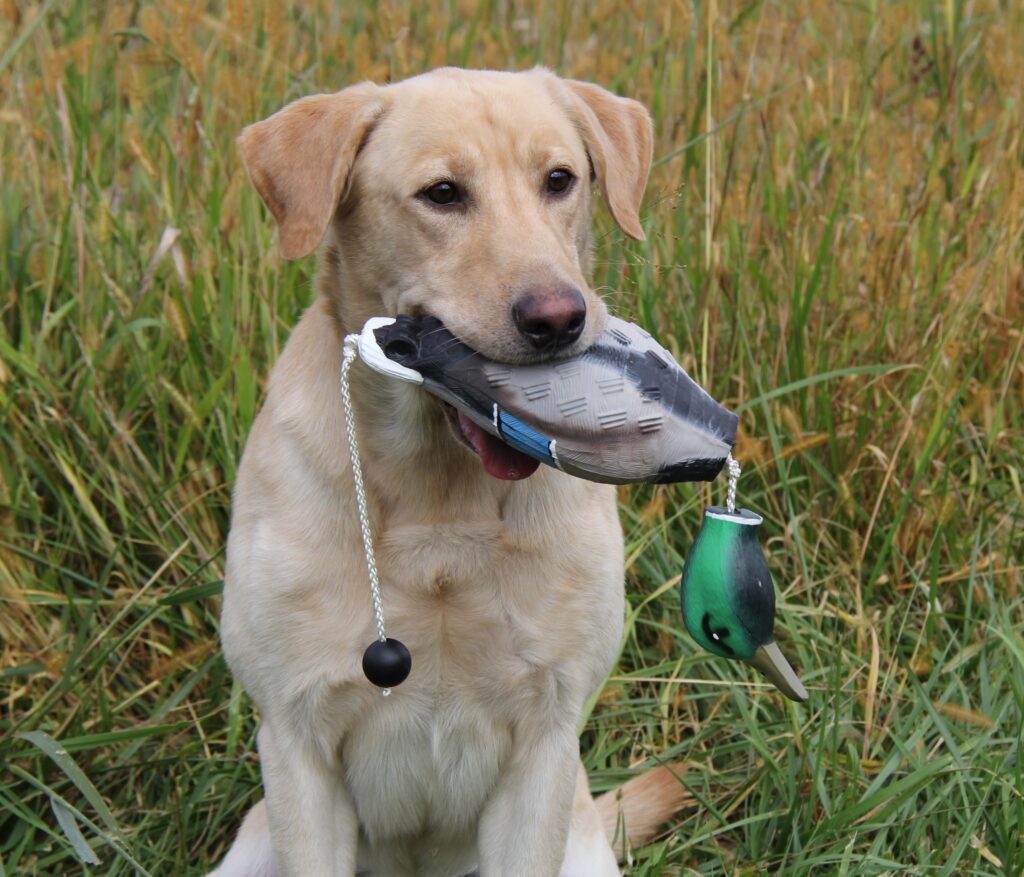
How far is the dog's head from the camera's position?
2.40 meters

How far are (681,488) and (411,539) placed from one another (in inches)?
51.1

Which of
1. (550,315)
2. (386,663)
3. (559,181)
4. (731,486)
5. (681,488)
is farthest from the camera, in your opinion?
(681,488)

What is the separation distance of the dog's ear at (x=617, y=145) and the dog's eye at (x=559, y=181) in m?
0.16

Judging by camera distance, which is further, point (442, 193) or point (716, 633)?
point (442, 193)

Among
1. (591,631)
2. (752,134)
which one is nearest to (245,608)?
(591,631)

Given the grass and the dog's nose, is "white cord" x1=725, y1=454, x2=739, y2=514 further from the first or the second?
the grass

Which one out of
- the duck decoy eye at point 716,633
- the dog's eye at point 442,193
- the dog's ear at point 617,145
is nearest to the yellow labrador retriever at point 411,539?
the dog's eye at point 442,193

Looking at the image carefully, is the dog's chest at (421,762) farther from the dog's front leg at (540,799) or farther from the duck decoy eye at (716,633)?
the duck decoy eye at (716,633)

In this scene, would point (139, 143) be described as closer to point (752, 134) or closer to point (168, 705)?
point (168, 705)

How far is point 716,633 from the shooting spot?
2.12m

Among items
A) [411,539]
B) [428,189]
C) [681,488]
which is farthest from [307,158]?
[681,488]

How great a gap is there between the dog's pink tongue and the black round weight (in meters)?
0.35

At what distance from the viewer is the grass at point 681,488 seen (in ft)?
10.1

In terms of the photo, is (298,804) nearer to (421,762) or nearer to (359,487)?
(421,762)
